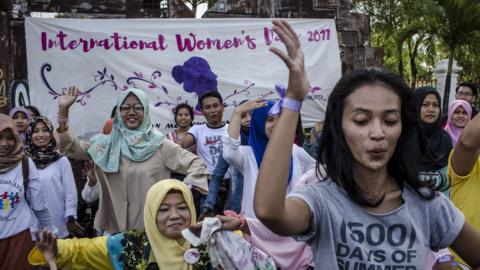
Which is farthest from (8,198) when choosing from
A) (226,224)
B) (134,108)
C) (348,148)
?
(348,148)

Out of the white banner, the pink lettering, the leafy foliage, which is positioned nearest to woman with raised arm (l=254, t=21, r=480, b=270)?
the white banner

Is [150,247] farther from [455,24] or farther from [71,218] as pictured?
[455,24]

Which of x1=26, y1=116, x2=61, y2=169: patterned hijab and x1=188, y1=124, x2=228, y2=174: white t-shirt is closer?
x1=26, y1=116, x2=61, y2=169: patterned hijab

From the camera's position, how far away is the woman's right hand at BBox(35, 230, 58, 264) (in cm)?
230

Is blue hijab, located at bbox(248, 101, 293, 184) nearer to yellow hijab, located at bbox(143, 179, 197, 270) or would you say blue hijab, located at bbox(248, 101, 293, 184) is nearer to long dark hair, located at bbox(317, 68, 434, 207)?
yellow hijab, located at bbox(143, 179, 197, 270)

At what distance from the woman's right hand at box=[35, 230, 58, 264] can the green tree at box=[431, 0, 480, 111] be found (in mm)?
7205

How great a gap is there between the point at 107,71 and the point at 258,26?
1.65 metres

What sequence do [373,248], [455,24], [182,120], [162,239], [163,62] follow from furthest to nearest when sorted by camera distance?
[455,24]
[163,62]
[182,120]
[162,239]
[373,248]

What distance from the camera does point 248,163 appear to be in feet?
9.95

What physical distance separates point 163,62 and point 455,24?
579 cm

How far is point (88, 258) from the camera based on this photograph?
8.20 ft

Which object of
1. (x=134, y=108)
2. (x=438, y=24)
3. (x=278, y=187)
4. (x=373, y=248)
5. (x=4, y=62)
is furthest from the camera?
(x=438, y=24)

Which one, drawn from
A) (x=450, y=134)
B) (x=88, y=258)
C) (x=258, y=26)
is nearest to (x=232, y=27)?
(x=258, y=26)

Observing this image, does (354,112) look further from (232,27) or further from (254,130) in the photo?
(232,27)
